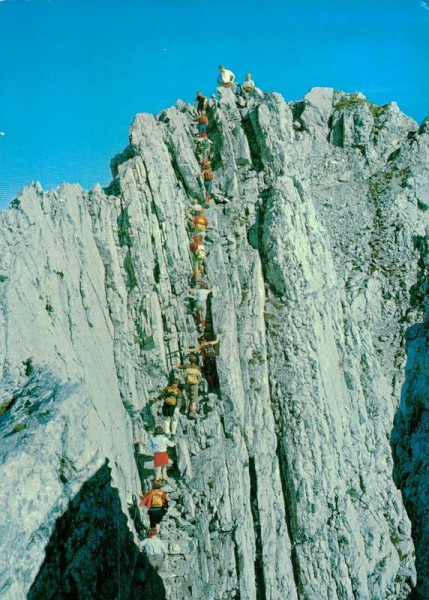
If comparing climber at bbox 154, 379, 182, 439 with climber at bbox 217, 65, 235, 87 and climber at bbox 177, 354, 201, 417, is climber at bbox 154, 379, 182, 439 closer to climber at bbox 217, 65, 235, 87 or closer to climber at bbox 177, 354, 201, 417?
climber at bbox 177, 354, 201, 417

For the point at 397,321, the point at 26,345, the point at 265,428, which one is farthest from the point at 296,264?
the point at 26,345

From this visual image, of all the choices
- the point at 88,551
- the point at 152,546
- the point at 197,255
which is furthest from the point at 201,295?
the point at 88,551

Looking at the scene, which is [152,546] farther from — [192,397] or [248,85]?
[248,85]

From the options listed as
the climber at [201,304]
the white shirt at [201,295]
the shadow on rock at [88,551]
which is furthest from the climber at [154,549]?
the white shirt at [201,295]

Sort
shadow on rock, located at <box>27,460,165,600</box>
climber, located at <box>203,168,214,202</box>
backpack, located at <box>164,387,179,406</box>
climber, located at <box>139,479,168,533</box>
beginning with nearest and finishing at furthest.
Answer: shadow on rock, located at <box>27,460,165,600</box> → climber, located at <box>139,479,168,533</box> → backpack, located at <box>164,387,179,406</box> → climber, located at <box>203,168,214,202</box>

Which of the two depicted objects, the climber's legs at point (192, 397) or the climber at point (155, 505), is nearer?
the climber at point (155, 505)

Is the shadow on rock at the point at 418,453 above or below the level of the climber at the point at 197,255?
below

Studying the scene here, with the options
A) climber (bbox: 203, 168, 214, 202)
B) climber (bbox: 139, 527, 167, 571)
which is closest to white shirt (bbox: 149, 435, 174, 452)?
climber (bbox: 139, 527, 167, 571)

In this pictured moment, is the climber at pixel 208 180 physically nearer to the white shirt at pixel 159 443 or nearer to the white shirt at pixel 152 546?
the white shirt at pixel 159 443

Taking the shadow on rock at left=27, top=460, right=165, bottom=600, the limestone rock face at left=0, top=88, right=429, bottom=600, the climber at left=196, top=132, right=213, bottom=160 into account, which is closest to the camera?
the shadow on rock at left=27, top=460, right=165, bottom=600
